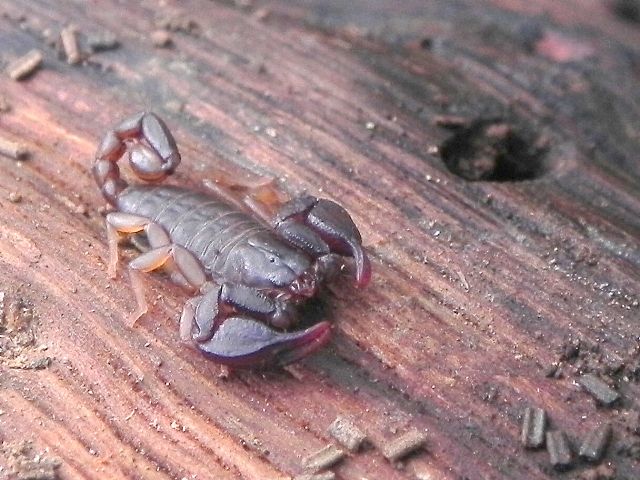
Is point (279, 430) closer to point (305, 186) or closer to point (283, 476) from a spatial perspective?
point (283, 476)

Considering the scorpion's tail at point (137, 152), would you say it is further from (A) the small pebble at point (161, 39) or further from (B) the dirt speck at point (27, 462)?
(B) the dirt speck at point (27, 462)

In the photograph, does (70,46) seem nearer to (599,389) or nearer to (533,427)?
(533,427)

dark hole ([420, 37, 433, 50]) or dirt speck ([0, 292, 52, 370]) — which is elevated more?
dark hole ([420, 37, 433, 50])

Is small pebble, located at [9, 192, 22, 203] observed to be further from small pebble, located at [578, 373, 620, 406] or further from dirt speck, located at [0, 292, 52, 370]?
small pebble, located at [578, 373, 620, 406]

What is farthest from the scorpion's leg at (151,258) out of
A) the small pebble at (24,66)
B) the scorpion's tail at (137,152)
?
the small pebble at (24,66)

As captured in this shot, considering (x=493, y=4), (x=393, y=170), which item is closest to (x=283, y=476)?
(x=393, y=170)

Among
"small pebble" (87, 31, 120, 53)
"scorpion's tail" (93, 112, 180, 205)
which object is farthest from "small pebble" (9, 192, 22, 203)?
"small pebble" (87, 31, 120, 53)
